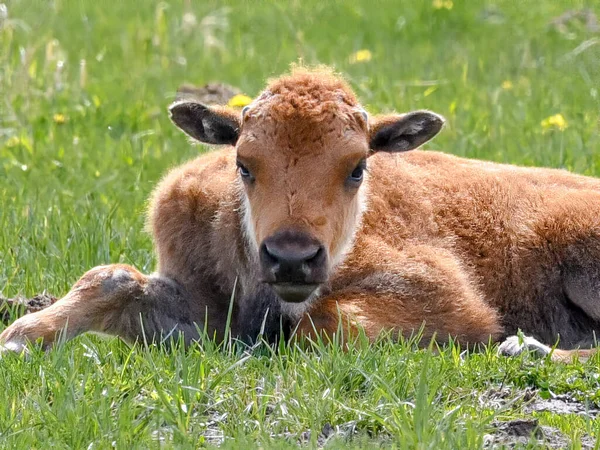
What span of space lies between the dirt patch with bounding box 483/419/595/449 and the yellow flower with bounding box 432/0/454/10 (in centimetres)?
1478

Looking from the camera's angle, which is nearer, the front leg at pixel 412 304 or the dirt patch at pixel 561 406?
the dirt patch at pixel 561 406

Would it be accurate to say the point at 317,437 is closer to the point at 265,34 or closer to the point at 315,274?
the point at 315,274

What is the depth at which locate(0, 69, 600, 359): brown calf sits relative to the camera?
7.10 metres

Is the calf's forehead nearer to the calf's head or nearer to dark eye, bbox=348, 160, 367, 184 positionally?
the calf's head

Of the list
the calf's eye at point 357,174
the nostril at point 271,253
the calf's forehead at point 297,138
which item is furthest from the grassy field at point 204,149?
the calf's forehead at point 297,138

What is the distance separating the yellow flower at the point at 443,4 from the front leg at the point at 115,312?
42.1ft

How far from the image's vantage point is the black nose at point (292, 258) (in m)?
6.54

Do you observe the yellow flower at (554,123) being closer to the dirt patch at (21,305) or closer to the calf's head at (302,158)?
the calf's head at (302,158)

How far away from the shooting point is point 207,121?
7836mm

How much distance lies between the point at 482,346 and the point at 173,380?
2.73 meters

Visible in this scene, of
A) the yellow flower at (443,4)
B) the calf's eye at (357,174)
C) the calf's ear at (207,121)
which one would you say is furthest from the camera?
the yellow flower at (443,4)

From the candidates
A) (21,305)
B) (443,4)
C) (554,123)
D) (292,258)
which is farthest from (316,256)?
(443,4)

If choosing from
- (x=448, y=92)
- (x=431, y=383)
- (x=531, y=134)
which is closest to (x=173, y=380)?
(x=431, y=383)

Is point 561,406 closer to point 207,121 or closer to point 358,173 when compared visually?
point 358,173
